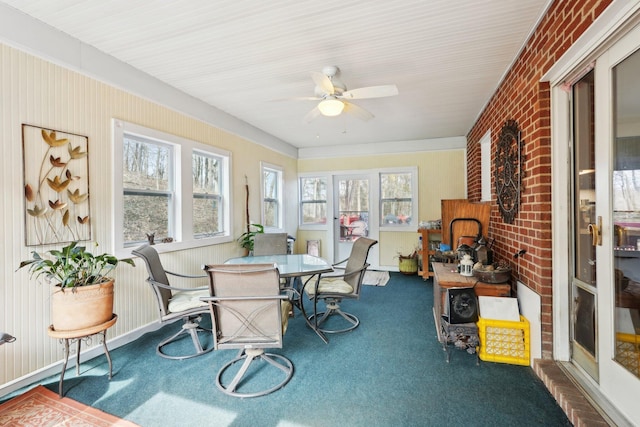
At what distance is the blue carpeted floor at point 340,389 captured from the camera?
5.60 ft

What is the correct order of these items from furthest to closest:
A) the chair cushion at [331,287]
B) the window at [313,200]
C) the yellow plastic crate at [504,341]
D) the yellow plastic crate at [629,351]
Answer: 1. the window at [313,200]
2. the chair cushion at [331,287]
3. the yellow plastic crate at [504,341]
4. the yellow plastic crate at [629,351]

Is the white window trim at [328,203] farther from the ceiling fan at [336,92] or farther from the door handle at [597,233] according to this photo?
the door handle at [597,233]

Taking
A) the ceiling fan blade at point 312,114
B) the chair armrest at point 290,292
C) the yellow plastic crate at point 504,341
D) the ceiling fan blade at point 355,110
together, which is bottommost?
the yellow plastic crate at point 504,341

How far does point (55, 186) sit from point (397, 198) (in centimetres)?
505

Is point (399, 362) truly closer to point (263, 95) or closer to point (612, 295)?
point (612, 295)

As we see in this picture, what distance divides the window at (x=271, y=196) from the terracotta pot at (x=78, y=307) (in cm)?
306

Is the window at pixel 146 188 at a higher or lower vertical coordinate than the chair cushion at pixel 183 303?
higher

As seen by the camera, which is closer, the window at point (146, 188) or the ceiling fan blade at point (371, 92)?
the ceiling fan blade at point (371, 92)

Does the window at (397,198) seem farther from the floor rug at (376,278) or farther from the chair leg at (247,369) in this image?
the chair leg at (247,369)

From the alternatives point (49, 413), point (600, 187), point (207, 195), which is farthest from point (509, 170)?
point (49, 413)

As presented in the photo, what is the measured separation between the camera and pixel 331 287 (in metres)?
2.95

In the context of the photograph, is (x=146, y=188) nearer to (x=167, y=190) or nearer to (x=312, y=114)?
(x=167, y=190)

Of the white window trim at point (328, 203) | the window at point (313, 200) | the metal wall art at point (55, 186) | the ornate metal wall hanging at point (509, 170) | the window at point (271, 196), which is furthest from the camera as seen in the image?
the window at point (313, 200)

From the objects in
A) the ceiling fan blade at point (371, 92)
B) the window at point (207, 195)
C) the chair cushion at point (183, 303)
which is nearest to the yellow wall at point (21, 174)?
the window at point (207, 195)
